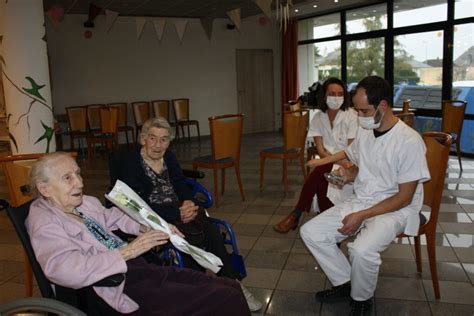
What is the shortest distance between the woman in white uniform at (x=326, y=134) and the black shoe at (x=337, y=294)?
0.90m

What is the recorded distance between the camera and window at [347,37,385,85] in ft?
28.5

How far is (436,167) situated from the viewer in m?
2.55

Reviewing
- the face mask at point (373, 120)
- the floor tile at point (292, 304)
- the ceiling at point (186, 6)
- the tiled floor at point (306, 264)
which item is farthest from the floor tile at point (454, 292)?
the ceiling at point (186, 6)

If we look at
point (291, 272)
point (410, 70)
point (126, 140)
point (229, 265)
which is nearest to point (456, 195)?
point (291, 272)

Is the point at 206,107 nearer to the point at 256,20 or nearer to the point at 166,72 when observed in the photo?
the point at 166,72

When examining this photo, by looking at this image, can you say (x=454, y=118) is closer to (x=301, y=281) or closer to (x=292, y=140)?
(x=292, y=140)

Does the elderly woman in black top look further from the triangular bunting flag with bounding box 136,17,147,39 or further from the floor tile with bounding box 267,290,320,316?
the triangular bunting flag with bounding box 136,17,147,39

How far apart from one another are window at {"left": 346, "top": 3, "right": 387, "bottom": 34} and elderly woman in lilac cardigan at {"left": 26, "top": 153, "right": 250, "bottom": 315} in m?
7.88

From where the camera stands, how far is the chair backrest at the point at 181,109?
9.66 meters

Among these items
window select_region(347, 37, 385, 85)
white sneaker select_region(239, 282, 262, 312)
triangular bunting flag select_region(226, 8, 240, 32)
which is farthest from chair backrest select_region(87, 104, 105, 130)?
white sneaker select_region(239, 282, 262, 312)

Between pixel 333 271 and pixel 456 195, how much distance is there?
9.36ft

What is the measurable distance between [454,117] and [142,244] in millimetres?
5228

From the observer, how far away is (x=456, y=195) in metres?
4.83

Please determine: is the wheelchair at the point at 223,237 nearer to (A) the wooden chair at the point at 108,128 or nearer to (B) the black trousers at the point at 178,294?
(B) the black trousers at the point at 178,294
